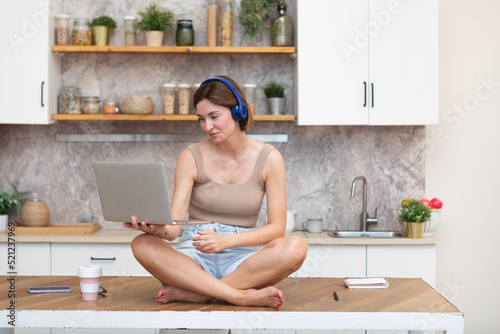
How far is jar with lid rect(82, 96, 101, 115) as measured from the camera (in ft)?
12.1

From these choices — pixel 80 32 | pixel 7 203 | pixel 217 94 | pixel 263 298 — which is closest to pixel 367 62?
pixel 217 94

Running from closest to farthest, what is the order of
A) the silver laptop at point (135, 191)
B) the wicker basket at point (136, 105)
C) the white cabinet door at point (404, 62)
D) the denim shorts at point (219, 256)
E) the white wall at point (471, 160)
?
the silver laptop at point (135, 191)
the denim shorts at point (219, 256)
the white cabinet door at point (404, 62)
the wicker basket at point (136, 105)
the white wall at point (471, 160)

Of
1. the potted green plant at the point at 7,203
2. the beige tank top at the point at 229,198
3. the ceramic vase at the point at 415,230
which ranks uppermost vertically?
the beige tank top at the point at 229,198

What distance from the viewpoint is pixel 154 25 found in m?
3.67

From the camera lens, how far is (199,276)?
213 centimetres

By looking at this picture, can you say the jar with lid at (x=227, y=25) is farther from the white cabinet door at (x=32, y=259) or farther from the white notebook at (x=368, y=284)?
the white notebook at (x=368, y=284)

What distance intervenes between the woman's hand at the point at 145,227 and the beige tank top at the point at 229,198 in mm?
304

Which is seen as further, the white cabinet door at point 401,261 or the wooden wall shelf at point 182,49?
the wooden wall shelf at point 182,49

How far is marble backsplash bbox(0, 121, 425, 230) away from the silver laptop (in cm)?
181

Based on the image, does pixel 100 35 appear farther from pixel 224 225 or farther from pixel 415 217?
pixel 415 217

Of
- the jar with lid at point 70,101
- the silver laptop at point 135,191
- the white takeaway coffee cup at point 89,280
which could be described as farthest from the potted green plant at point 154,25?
the white takeaway coffee cup at point 89,280

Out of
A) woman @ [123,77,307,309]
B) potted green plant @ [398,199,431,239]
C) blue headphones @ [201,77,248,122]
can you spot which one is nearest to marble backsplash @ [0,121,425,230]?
potted green plant @ [398,199,431,239]

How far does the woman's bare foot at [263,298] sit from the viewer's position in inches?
80.2

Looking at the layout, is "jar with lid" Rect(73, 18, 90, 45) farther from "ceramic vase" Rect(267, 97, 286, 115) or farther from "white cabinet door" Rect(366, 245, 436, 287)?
"white cabinet door" Rect(366, 245, 436, 287)
